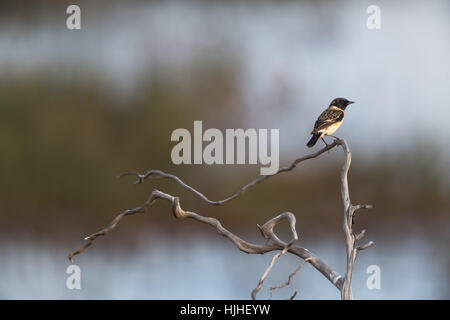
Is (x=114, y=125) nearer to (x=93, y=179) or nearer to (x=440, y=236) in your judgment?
(x=93, y=179)

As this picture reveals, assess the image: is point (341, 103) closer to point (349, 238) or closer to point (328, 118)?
point (328, 118)

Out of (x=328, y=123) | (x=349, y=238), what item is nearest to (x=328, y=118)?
(x=328, y=123)

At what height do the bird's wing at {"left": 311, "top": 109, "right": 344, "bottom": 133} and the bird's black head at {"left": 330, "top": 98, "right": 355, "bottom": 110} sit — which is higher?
the bird's black head at {"left": 330, "top": 98, "right": 355, "bottom": 110}

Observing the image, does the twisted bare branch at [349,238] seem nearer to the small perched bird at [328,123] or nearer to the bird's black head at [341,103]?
the small perched bird at [328,123]

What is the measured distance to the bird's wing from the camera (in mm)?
3193

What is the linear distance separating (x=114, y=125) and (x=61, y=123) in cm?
45

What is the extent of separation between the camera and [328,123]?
10.5 feet

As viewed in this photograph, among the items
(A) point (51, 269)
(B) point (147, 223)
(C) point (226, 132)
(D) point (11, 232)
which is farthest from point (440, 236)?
(D) point (11, 232)

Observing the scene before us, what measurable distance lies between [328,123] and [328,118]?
0.05 m

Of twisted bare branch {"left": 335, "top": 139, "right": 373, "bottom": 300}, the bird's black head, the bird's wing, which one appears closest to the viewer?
twisted bare branch {"left": 335, "top": 139, "right": 373, "bottom": 300}

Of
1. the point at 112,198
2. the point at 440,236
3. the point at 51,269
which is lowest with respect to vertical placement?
the point at 51,269

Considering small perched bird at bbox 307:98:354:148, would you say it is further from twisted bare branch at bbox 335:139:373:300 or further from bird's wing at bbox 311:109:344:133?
twisted bare branch at bbox 335:139:373:300

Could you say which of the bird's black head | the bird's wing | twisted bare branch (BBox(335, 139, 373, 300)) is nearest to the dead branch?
twisted bare branch (BBox(335, 139, 373, 300))

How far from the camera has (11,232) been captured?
15.7 feet
